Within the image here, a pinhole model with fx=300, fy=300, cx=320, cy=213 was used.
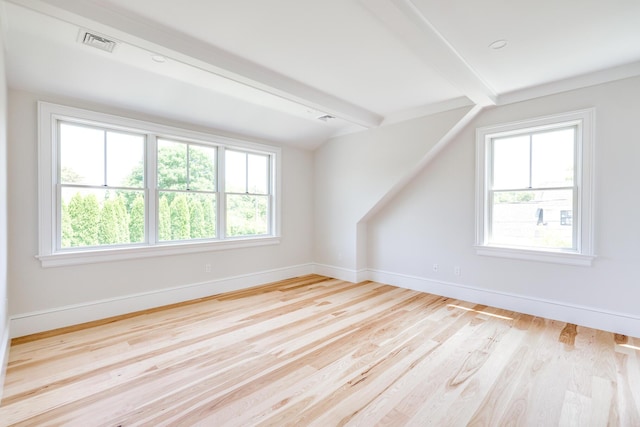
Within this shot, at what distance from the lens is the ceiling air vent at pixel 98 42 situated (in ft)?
7.48

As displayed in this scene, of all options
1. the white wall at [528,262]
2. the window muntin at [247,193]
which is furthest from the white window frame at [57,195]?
the white wall at [528,262]

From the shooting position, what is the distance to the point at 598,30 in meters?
2.31

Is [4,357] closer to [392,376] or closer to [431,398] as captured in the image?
[392,376]

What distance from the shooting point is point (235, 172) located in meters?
4.70

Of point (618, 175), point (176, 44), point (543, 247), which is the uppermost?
point (176, 44)

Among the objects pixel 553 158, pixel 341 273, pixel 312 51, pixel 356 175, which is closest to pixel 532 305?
pixel 553 158

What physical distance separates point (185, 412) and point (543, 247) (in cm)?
394

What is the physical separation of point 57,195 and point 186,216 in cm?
137

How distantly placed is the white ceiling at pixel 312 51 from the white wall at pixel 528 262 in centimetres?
31

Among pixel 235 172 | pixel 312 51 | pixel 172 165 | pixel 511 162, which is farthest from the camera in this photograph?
pixel 235 172

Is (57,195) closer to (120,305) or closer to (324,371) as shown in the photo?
(120,305)

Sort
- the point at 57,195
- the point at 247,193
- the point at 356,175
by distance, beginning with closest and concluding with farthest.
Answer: the point at 57,195 → the point at 247,193 → the point at 356,175

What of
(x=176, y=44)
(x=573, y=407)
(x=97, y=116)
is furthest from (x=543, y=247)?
(x=97, y=116)

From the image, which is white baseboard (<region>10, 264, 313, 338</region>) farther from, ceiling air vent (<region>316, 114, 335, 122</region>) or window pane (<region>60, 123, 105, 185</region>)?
ceiling air vent (<region>316, 114, 335, 122</region>)
